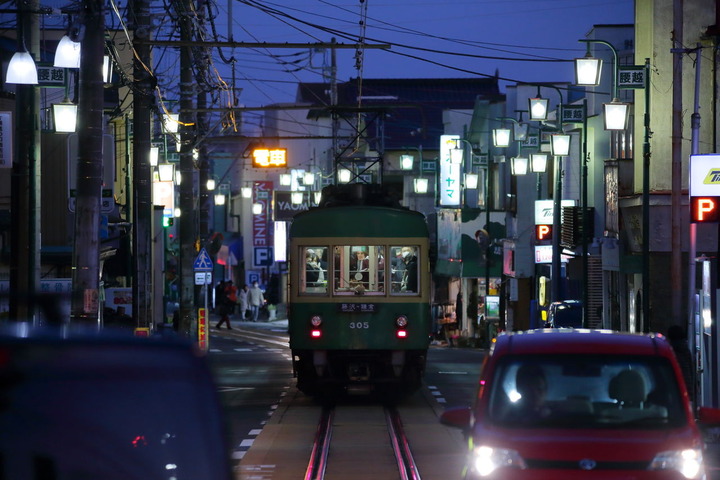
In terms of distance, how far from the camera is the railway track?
1427 centimetres

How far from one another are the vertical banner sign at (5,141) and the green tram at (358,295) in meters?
5.60

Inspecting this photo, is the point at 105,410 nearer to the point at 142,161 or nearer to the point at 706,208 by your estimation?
the point at 706,208

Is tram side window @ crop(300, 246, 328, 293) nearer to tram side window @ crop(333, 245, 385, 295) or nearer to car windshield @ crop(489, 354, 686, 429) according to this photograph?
tram side window @ crop(333, 245, 385, 295)

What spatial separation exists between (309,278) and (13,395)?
53.6 ft

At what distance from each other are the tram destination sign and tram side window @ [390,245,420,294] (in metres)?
0.47

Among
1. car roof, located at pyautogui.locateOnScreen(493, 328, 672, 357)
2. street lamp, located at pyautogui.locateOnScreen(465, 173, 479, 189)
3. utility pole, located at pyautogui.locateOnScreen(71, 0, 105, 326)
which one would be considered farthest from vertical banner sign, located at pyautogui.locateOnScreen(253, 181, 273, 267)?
car roof, located at pyautogui.locateOnScreen(493, 328, 672, 357)

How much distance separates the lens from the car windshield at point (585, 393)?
27.9 feet

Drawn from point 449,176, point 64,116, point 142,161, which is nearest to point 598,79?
point 142,161

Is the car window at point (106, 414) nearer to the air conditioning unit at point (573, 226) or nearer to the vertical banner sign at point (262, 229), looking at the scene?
the air conditioning unit at point (573, 226)

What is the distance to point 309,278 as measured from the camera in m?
21.2

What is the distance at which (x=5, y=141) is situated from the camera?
23531 mm

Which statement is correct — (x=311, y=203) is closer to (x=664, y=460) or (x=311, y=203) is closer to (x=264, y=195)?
(x=264, y=195)

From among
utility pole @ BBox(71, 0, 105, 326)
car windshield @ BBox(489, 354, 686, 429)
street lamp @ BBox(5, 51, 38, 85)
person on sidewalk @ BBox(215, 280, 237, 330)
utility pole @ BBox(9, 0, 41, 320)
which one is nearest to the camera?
car windshield @ BBox(489, 354, 686, 429)

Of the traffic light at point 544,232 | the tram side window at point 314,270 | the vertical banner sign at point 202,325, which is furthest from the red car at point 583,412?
the traffic light at point 544,232
